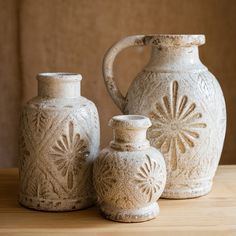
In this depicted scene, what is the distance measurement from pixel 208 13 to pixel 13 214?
2.48 feet

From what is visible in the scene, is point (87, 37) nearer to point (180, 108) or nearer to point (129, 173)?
point (180, 108)

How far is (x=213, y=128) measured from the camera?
3.13 ft

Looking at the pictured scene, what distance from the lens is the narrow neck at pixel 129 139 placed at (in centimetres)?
84

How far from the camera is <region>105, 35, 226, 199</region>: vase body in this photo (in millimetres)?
934

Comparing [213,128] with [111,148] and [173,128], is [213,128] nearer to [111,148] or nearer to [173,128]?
[173,128]

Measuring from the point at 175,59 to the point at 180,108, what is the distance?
3.5 inches

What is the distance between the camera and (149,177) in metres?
0.83

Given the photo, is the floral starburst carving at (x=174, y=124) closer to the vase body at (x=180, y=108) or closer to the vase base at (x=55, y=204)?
the vase body at (x=180, y=108)

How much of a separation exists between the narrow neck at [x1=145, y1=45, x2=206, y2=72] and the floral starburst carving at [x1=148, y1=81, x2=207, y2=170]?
4 centimetres

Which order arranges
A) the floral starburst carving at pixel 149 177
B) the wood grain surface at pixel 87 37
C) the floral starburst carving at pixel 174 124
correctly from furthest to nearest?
the wood grain surface at pixel 87 37
the floral starburst carving at pixel 174 124
the floral starburst carving at pixel 149 177

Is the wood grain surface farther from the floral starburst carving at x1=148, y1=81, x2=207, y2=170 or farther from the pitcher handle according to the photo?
the floral starburst carving at x1=148, y1=81, x2=207, y2=170

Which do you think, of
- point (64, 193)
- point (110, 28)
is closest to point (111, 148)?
point (64, 193)

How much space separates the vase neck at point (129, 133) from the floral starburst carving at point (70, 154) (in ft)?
0.22

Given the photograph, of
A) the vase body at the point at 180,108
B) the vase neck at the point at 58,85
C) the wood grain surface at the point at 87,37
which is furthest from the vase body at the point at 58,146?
the wood grain surface at the point at 87,37
